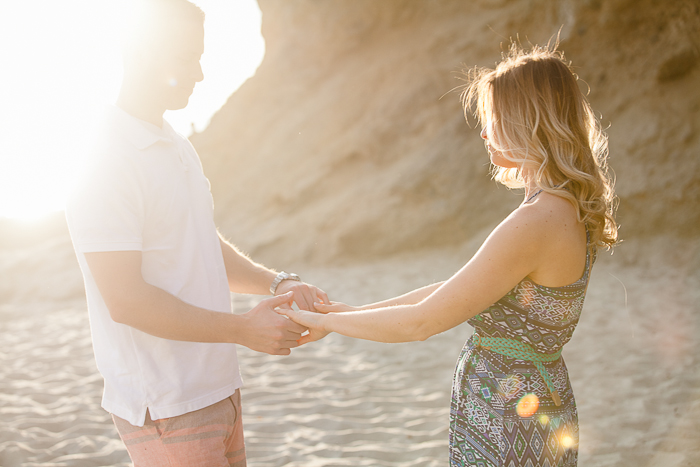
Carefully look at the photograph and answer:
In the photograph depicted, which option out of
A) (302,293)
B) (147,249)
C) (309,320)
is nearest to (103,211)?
(147,249)

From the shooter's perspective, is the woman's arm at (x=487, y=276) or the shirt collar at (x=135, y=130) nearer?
the woman's arm at (x=487, y=276)

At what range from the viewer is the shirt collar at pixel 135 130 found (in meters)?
1.64

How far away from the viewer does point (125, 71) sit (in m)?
1.75

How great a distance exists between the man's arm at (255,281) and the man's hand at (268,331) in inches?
12.3

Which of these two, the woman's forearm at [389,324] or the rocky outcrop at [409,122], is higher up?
the rocky outcrop at [409,122]

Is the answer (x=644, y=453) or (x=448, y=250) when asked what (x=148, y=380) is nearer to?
(x=644, y=453)

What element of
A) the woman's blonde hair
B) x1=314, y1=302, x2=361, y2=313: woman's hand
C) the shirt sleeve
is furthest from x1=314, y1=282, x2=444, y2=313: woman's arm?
the shirt sleeve

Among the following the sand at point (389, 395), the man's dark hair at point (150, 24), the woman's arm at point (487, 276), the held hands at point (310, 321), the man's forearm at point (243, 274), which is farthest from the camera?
the sand at point (389, 395)

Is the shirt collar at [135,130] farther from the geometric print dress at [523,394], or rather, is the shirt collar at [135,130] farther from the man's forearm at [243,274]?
the geometric print dress at [523,394]

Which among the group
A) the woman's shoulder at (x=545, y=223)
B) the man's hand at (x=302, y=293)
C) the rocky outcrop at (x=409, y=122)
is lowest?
the woman's shoulder at (x=545, y=223)

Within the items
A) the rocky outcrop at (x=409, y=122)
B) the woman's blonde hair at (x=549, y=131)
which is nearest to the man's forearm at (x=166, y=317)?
the woman's blonde hair at (x=549, y=131)

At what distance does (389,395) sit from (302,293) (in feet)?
8.29

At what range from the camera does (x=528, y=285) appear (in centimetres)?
158

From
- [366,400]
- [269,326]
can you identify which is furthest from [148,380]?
[366,400]
